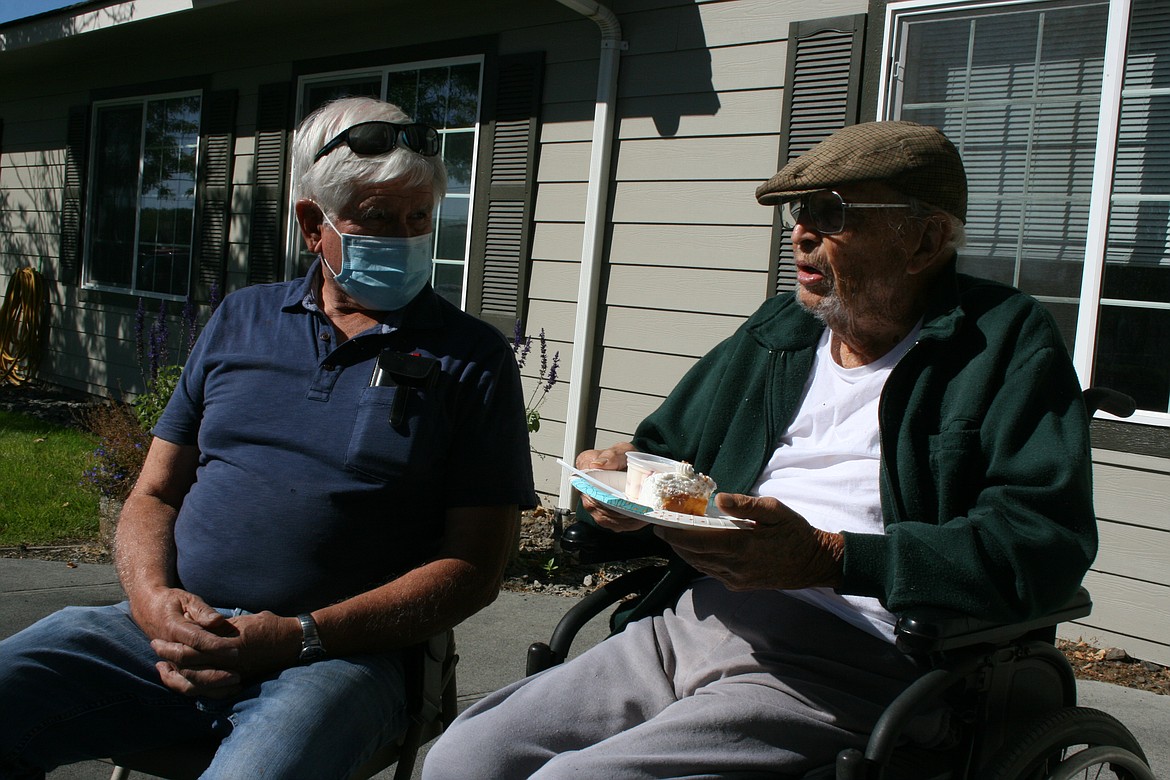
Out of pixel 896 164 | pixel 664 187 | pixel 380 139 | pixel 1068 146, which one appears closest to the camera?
pixel 896 164

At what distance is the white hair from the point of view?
207 cm

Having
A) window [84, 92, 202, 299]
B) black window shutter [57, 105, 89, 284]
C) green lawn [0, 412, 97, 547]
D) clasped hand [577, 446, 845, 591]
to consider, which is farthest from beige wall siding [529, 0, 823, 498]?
black window shutter [57, 105, 89, 284]

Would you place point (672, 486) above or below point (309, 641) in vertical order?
above

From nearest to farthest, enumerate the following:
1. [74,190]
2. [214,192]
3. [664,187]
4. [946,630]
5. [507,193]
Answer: [946,630], [664,187], [507,193], [214,192], [74,190]

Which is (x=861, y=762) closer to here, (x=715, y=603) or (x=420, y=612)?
(x=715, y=603)

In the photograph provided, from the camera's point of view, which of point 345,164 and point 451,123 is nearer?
point 345,164

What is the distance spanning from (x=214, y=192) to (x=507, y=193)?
125 inches

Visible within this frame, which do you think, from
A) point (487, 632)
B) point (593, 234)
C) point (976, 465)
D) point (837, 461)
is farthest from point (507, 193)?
point (976, 465)

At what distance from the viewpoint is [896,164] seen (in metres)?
1.81

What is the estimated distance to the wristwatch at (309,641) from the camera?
68.7 inches

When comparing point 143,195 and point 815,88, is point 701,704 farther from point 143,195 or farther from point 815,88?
point 143,195

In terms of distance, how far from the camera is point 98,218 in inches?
361

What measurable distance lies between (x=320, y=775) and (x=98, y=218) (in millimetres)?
8877

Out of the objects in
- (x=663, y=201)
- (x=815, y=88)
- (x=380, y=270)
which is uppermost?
(x=815, y=88)
